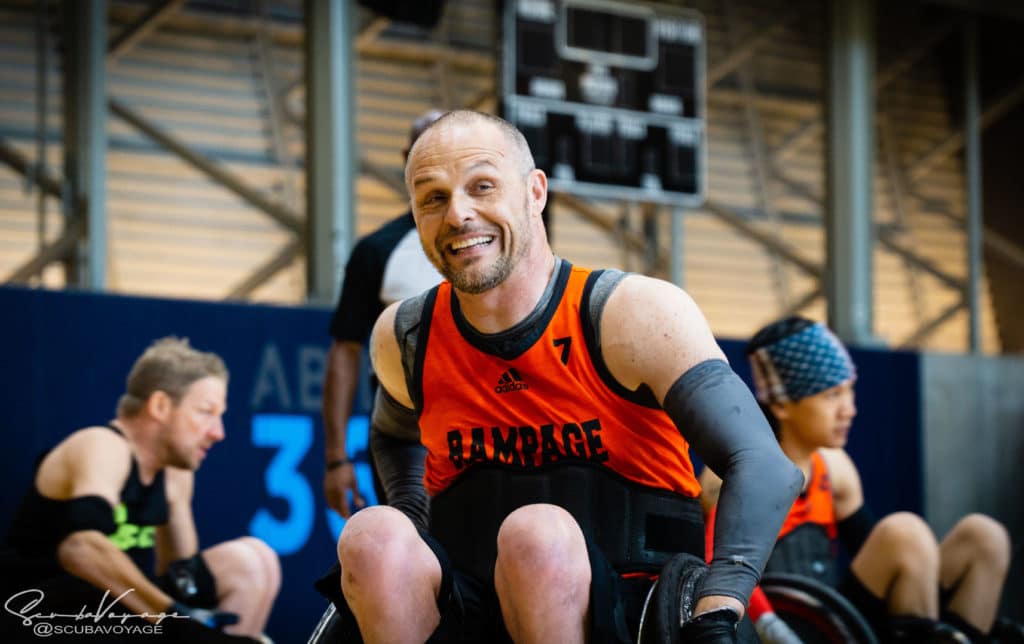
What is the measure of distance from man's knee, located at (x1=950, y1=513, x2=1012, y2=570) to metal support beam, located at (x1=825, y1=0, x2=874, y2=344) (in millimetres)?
3419

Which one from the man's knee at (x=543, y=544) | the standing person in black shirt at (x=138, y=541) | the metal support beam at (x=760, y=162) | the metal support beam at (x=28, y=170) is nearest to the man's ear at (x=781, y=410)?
the standing person in black shirt at (x=138, y=541)

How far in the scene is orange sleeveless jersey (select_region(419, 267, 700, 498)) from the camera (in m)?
2.19

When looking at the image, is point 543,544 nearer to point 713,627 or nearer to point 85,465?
point 713,627

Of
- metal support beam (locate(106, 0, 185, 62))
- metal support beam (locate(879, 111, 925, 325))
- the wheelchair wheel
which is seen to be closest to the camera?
the wheelchair wheel

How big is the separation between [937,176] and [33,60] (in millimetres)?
7709

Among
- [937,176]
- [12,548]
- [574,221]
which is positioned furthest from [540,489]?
[937,176]

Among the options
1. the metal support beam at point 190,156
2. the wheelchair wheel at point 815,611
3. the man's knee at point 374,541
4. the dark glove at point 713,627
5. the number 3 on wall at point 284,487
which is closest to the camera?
the dark glove at point 713,627

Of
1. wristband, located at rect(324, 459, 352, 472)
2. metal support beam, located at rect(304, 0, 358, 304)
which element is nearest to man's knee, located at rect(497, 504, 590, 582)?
wristband, located at rect(324, 459, 352, 472)

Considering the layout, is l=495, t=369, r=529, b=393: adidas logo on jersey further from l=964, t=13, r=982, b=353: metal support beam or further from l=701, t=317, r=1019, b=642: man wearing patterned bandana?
l=964, t=13, r=982, b=353: metal support beam

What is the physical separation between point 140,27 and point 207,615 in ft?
21.0

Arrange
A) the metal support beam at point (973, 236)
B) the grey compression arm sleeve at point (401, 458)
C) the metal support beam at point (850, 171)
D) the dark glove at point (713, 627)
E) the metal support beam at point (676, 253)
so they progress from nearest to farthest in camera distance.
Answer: the dark glove at point (713, 627), the grey compression arm sleeve at point (401, 458), the metal support beam at point (850, 171), the metal support beam at point (676, 253), the metal support beam at point (973, 236)

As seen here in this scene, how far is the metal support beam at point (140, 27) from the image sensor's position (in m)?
9.09

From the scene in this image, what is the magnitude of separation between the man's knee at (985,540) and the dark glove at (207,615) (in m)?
2.08

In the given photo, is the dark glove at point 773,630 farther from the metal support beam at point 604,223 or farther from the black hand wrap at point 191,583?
the metal support beam at point 604,223
